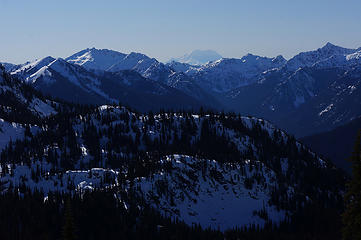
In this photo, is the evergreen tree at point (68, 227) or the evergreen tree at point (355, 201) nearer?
the evergreen tree at point (68, 227)

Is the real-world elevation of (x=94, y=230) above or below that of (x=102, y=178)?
below

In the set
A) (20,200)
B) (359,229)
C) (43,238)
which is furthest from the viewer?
(20,200)

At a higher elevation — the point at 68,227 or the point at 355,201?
the point at 355,201

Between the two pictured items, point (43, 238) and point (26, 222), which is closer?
point (43, 238)

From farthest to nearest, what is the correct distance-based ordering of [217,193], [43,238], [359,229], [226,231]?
1. [217,193]
2. [226,231]
3. [43,238]
4. [359,229]

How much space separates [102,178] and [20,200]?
42.8m

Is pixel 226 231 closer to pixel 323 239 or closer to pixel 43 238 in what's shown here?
pixel 323 239

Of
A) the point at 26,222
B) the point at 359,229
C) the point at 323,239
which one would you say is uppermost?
the point at 359,229

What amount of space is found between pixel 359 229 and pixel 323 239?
129667 mm

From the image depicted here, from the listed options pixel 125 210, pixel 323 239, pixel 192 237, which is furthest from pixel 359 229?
pixel 323 239

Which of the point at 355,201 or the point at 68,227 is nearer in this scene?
the point at 68,227

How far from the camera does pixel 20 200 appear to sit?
158m

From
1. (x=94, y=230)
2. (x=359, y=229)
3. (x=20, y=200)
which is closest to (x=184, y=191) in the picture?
(x=94, y=230)

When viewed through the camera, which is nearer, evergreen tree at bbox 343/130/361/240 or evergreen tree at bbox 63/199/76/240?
evergreen tree at bbox 63/199/76/240
